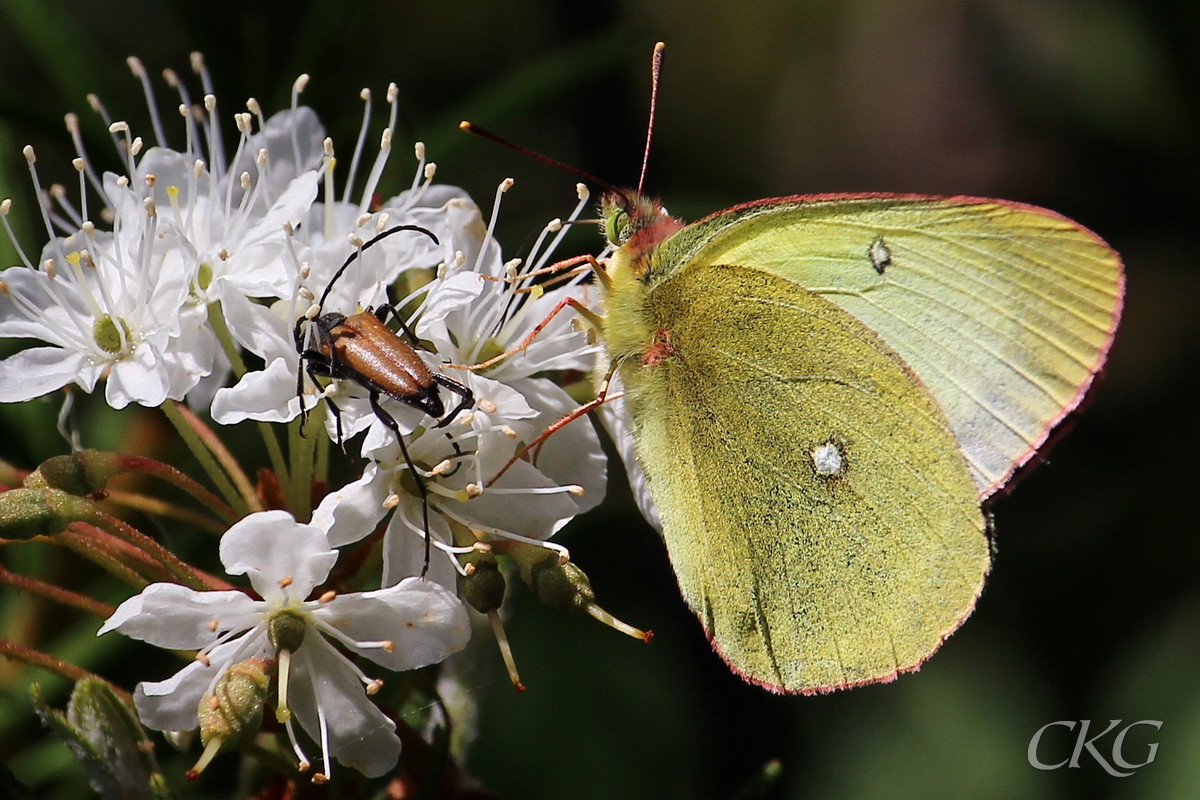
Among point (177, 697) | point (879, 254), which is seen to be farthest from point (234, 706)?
point (879, 254)

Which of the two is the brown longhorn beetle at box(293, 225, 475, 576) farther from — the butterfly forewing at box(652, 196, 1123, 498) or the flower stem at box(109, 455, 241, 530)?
the butterfly forewing at box(652, 196, 1123, 498)

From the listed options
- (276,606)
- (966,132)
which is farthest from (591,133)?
(966,132)

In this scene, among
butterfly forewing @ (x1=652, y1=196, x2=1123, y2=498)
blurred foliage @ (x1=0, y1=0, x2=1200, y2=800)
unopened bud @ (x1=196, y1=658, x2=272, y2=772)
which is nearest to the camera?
unopened bud @ (x1=196, y1=658, x2=272, y2=772)

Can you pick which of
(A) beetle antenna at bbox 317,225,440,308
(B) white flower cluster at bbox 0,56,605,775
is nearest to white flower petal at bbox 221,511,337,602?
(B) white flower cluster at bbox 0,56,605,775

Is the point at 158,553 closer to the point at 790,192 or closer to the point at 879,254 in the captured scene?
the point at 879,254

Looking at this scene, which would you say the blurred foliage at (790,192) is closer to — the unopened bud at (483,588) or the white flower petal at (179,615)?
the unopened bud at (483,588)
